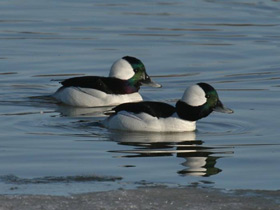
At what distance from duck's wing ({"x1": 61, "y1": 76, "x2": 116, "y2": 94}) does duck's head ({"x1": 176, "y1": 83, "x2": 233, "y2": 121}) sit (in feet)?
9.06

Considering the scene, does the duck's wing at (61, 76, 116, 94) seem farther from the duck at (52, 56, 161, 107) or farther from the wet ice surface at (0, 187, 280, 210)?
the wet ice surface at (0, 187, 280, 210)

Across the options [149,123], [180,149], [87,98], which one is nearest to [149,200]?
[180,149]

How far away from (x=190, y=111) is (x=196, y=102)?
0.15 m

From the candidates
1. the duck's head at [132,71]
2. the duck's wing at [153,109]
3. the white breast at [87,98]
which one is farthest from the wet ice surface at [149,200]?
the duck's head at [132,71]

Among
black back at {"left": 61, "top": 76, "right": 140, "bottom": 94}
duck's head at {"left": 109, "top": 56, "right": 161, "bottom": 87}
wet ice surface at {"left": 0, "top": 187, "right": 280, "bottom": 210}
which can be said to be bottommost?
wet ice surface at {"left": 0, "top": 187, "right": 280, "bottom": 210}

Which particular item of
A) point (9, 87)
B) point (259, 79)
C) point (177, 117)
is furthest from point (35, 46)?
point (177, 117)

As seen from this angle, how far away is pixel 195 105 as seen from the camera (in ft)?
46.1

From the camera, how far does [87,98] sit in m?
16.5

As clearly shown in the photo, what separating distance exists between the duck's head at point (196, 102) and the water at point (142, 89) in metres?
0.27

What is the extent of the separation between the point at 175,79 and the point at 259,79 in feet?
4.75

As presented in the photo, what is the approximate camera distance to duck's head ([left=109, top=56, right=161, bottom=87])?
55.3ft

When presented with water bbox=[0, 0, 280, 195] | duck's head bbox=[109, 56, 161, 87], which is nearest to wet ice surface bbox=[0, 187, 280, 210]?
water bbox=[0, 0, 280, 195]

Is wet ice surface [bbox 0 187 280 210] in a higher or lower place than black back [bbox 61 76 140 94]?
lower

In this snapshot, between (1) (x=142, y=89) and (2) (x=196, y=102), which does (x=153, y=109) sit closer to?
(2) (x=196, y=102)
